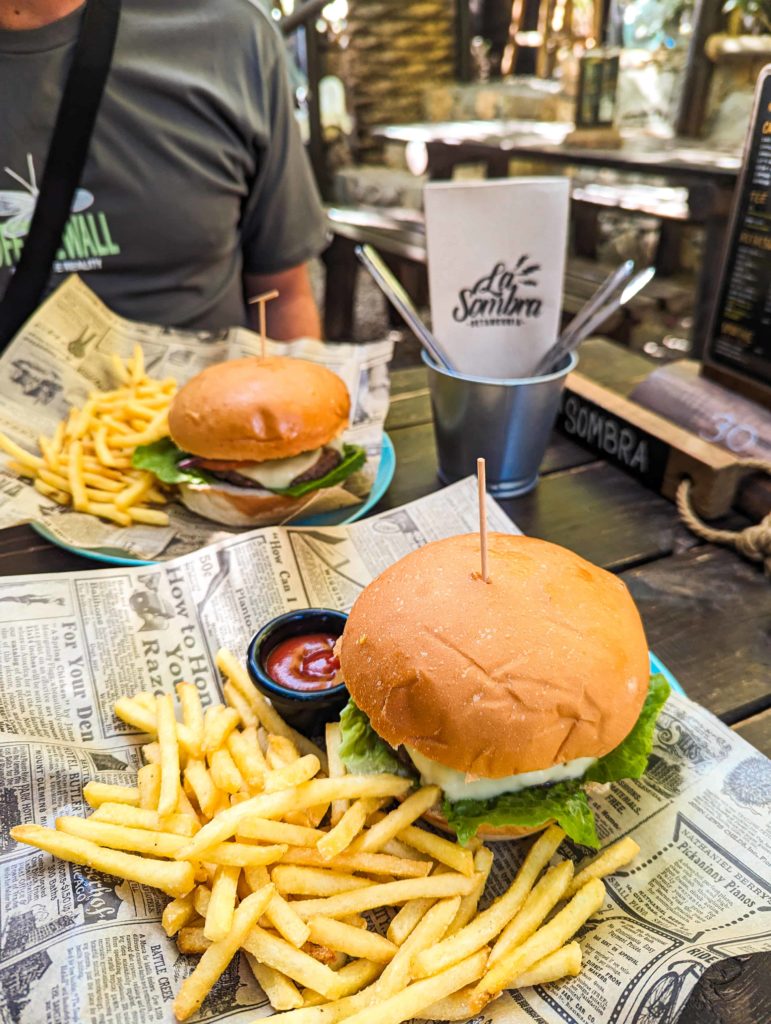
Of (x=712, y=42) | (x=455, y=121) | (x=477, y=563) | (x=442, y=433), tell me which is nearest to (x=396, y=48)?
(x=455, y=121)

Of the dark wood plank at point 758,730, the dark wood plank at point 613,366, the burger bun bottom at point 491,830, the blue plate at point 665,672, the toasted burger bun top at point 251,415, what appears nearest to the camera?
the burger bun bottom at point 491,830

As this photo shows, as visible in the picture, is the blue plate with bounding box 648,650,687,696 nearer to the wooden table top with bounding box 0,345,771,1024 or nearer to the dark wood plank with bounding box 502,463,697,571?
the wooden table top with bounding box 0,345,771,1024

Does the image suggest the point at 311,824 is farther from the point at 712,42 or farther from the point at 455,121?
the point at 455,121

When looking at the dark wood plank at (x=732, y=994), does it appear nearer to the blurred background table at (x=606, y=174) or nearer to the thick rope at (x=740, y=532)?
the thick rope at (x=740, y=532)

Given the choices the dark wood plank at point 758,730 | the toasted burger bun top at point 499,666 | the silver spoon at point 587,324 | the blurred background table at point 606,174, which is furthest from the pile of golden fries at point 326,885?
the blurred background table at point 606,174

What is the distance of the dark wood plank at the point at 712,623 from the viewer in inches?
56.8

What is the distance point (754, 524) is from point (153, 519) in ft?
4.86

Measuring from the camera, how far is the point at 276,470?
2035mm

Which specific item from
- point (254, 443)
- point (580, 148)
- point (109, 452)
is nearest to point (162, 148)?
point (109, 452)

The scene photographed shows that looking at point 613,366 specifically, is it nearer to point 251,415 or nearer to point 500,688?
point 251,415

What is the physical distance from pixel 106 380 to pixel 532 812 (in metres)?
1.87

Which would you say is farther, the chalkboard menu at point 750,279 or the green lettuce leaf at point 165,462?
the green lettuce leaf at point 165,462

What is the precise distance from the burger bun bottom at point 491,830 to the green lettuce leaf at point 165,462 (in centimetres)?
111

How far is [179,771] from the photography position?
1227 mm
